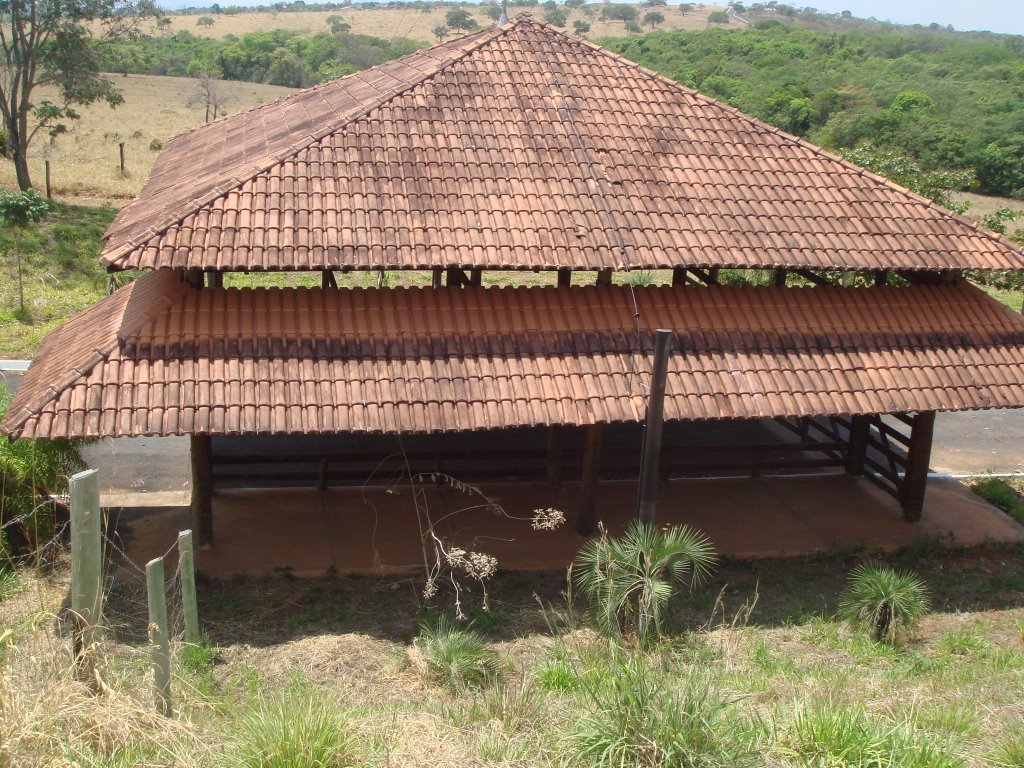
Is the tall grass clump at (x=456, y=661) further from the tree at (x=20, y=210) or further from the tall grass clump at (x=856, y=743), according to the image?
the tree at (x=20, y=210)

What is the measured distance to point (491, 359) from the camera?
965 centimetres

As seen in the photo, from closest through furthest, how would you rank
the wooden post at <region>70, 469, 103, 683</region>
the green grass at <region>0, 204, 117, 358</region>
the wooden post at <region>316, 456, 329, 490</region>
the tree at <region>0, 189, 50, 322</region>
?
the wooden post at <region>70, 469, 103, 683</region>, the wooden post at <region>316, 456, 329, 490</region>, the green grass at <region>0, 204, 117, 358</region>, the tree at <region>0, 189, 50, 322</region>

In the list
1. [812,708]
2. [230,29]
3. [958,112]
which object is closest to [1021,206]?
[958,112]

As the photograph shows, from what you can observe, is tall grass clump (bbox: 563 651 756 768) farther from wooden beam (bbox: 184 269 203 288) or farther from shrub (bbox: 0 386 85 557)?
shrub (bbox: 0 386 85 557)

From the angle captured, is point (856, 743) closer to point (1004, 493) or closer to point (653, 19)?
point (1004, 493)

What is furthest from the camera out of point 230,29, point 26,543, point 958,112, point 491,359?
point 230,29

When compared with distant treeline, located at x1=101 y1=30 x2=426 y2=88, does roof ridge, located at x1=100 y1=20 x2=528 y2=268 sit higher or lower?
lower

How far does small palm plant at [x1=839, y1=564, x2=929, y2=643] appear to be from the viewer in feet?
30.1

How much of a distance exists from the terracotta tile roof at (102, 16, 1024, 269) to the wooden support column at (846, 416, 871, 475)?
2822 mm

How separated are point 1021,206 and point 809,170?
113ft

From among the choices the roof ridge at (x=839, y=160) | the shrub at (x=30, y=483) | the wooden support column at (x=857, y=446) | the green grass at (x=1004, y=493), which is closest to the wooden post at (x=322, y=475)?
the shrub at (x=30, y=483)

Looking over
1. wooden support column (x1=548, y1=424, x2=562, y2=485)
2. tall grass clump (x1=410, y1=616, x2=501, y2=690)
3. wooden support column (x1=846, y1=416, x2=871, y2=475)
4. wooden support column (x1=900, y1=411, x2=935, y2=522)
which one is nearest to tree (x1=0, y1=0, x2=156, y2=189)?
wooden support column (x1=548, y1=424, x2=562, y2=485)

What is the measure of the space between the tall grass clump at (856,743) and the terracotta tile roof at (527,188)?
508 centimetres

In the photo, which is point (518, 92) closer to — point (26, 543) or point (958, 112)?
point (26, 543)
